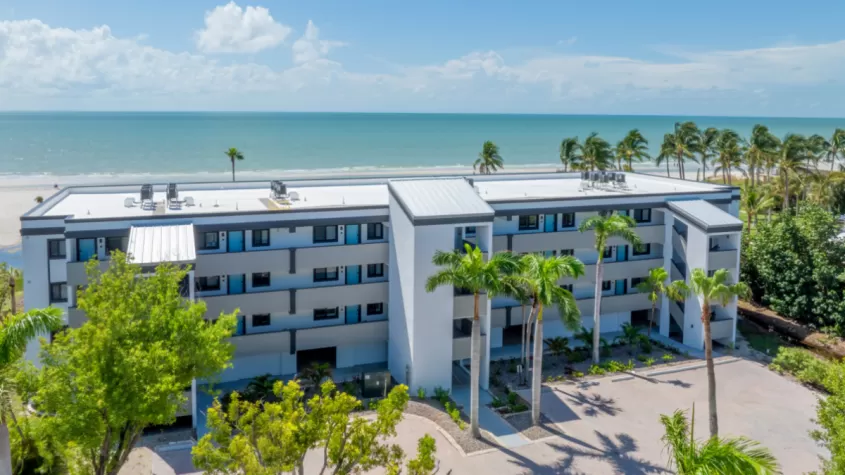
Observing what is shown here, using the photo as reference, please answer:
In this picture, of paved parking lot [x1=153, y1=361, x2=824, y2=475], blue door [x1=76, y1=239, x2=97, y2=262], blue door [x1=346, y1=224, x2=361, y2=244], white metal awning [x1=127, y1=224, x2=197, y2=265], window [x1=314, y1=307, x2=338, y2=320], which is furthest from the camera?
window [x1=314, y1=307, x2=338, y2=320]

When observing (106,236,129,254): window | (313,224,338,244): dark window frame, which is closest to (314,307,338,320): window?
(313,224,338,244): dark window frame

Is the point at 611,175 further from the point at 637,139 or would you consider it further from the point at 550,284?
the point at 637,139

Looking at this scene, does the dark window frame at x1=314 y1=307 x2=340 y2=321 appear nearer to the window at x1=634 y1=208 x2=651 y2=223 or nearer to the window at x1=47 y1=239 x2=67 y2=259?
the window at x1=47 y1=239 x2=67 y2=259

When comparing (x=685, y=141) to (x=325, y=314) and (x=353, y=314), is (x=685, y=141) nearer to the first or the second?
(x=353, y=314)

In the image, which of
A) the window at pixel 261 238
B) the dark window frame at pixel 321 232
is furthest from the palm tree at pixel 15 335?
the dark window frame at pixel 321 232

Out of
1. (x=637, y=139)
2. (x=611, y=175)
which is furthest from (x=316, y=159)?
(x=611, y=175)

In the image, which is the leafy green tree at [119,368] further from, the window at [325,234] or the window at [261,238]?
the window at [325,234]
